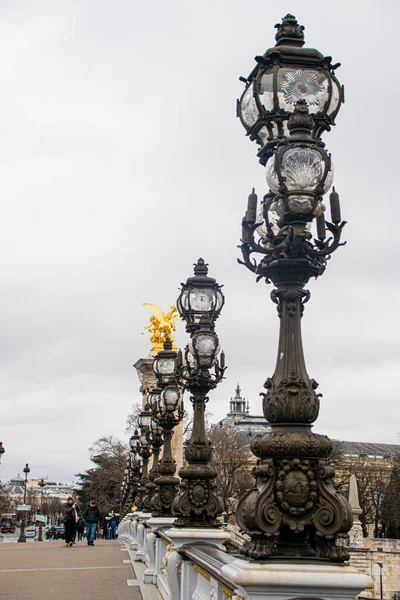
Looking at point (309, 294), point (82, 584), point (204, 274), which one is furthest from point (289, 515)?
point (82, 584)

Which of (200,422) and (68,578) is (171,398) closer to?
(68,578)

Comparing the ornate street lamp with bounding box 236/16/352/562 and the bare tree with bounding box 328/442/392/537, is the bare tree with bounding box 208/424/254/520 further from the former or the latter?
the ornate street lamp with bounding box 236/16/352/562

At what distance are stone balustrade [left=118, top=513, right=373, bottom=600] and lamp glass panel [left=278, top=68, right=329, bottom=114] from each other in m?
3.20

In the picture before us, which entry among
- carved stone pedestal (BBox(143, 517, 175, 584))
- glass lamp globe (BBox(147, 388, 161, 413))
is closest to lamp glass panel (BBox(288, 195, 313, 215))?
carved stone pedestal (BBox(143, 517, 175, 584))

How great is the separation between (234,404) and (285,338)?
167 meters

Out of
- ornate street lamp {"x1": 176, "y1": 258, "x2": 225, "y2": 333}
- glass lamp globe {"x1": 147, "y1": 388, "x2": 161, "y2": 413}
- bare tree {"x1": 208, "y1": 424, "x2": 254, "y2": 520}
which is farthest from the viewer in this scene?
bare tree {"x1": 208, "y1": 424, "x2": 254, "y2": 520}

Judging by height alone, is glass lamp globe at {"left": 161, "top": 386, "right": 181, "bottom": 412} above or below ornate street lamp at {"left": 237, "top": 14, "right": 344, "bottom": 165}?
below

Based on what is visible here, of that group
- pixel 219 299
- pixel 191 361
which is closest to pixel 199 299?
pixel 219 299

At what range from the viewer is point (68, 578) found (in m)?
15.0

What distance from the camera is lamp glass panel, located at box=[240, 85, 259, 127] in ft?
21.3

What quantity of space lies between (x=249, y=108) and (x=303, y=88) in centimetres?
43

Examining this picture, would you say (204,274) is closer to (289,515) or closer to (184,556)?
(184,556)

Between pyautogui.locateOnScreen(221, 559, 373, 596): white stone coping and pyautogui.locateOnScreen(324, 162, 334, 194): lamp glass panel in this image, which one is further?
pyautogui.locateOnScreen(324, 162, 334, 194): lamp glass panel

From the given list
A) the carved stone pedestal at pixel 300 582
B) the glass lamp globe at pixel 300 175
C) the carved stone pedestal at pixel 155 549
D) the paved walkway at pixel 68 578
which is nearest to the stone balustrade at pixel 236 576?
the carved stone pedestal at pixel 300 582
